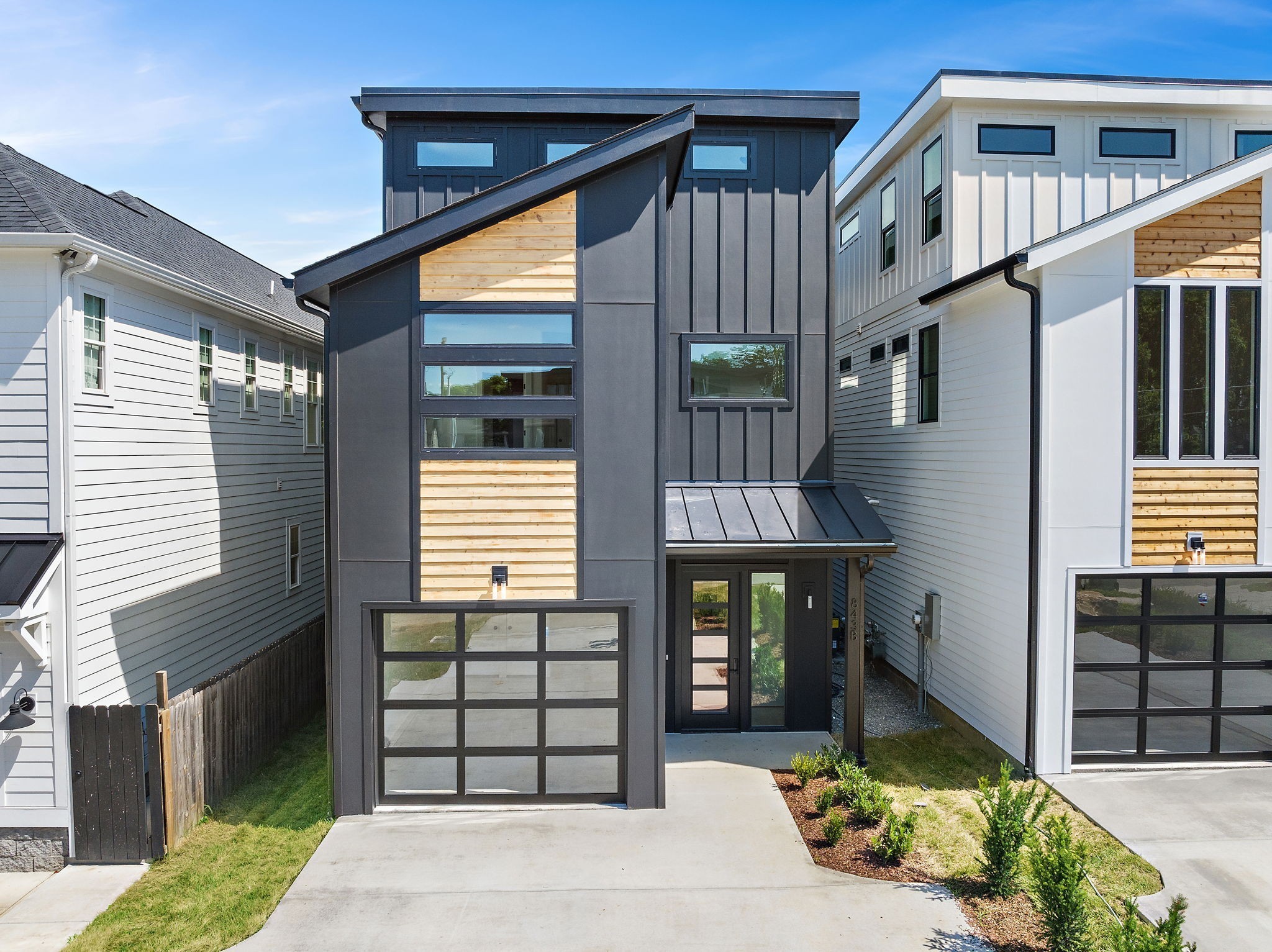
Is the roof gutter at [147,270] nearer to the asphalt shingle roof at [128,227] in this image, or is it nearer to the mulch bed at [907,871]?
the asphalt shingle roof at [128,227]

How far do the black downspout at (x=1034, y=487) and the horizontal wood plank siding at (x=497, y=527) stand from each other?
5063 mm

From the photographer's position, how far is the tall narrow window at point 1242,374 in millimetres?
8172

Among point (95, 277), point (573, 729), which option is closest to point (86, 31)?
point (95, 277)

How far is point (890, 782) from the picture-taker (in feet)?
27.2

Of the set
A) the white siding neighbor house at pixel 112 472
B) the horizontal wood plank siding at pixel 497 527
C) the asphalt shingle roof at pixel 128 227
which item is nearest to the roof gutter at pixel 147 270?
the white siding neighbor house at pixel 112 472

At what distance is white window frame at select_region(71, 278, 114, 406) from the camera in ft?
23.4

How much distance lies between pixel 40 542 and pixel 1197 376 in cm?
1223

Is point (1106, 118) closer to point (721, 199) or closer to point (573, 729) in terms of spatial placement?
point (721, 199)

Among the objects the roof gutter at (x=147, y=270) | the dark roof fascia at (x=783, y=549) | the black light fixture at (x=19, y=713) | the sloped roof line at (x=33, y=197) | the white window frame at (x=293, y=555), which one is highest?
the sloped roof line at (x=33, y=197)

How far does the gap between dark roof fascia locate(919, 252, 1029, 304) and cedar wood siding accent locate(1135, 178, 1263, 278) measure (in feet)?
4.96

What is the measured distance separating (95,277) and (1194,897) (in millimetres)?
11640

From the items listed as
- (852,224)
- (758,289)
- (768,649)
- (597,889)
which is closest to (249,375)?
(758,289)

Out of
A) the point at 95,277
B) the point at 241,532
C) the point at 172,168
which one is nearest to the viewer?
the point at 95,277

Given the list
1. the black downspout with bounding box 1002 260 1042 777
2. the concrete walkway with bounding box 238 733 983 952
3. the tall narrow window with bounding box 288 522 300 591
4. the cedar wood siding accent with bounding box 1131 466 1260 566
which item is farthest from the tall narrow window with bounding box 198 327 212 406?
the cedar wood siding accent with bounding box 1131 466 1260 566
